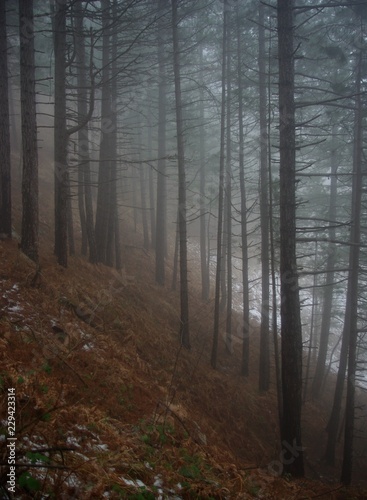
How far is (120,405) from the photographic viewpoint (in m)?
5.37

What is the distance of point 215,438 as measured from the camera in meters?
6.94

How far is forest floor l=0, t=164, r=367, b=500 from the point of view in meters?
3.31

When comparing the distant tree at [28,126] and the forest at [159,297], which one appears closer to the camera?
the forest at [159,297]

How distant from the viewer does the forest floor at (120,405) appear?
3.31 m

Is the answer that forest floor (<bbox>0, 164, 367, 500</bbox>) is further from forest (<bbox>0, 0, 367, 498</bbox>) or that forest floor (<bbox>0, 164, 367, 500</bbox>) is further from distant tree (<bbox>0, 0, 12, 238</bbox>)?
distant tree (<bbox>0, 0, 12, 238</bbox>)

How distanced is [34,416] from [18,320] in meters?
2.57

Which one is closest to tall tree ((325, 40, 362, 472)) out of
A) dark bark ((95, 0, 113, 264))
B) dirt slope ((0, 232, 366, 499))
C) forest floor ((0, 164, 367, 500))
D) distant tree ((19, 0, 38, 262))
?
forest floor ((0, 164, 367, 500))

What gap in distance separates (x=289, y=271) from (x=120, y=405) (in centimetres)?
434

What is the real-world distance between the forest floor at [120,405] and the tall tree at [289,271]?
48.2 inches

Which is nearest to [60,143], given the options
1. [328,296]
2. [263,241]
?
[263,241]

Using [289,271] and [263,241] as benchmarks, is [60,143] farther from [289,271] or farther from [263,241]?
[263,241]
